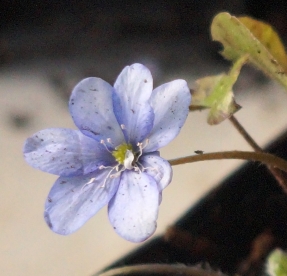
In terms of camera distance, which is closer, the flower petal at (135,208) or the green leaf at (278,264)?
the flower petal at (135,208)

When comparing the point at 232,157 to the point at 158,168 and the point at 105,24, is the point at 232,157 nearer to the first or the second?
the point at 158,168

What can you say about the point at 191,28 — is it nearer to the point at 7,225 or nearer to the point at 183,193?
the point at 183,193

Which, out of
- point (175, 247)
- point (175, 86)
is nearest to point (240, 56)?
point (175, 86)

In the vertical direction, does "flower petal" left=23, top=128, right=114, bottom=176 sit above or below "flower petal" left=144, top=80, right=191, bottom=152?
below

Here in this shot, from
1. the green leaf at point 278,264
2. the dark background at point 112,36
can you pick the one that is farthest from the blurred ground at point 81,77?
the green leaf at point 278,264

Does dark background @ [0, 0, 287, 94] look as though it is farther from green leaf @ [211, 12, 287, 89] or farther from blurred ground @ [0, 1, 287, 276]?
green leaf @ [211, 12, 287, 89]

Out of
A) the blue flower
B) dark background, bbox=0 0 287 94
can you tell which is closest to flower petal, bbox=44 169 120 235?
the blue flower

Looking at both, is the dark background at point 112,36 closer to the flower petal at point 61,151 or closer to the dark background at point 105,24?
the dark background at point 105,24

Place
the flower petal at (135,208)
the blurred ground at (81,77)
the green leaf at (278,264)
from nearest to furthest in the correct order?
the flower petal at (135,208)
the green leaf at (278,264)
the blurred ground at (81,77)
